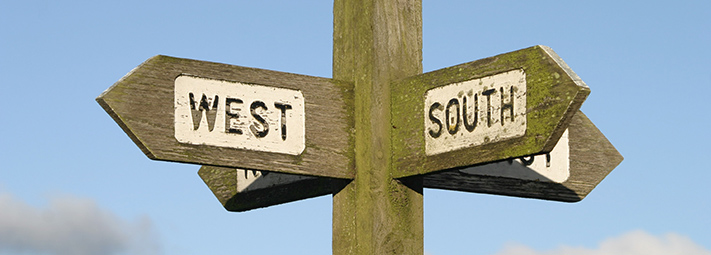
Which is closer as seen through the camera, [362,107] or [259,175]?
[362,107]

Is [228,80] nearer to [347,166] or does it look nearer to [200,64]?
[200,64]

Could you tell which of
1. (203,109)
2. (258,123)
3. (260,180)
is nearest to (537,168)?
(260,180)

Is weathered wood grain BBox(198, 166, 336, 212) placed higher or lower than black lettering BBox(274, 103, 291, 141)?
lower

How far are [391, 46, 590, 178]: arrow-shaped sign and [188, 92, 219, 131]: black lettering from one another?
58 cm

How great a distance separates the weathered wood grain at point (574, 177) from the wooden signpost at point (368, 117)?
1 cm

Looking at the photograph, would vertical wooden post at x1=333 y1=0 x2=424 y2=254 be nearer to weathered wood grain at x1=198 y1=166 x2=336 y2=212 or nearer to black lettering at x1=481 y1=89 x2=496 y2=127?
weathered wood grain at x1=198 y1=166 x2=336 y2=212

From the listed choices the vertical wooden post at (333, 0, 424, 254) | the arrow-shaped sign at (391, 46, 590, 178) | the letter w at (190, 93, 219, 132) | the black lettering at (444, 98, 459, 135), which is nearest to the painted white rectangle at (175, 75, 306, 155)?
the letter w at (190, 93, 219, 132)

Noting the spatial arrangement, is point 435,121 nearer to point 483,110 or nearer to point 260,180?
point 483,110

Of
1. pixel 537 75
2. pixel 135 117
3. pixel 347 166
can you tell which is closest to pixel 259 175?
pixel 347 166

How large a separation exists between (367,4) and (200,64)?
0.62m

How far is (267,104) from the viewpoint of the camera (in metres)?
3.71

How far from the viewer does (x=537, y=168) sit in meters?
4.29

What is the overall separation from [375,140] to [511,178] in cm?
67

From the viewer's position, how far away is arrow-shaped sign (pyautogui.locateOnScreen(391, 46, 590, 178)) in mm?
3330
